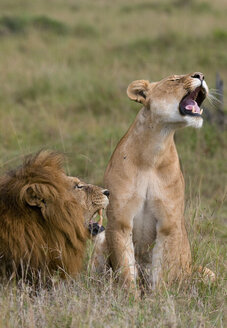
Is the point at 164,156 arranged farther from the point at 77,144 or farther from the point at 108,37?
the point at 108,37

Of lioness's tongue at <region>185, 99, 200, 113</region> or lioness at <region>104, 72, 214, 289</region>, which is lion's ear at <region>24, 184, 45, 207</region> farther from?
lioness's tongue at <region>185, 99, 200, 113</region>

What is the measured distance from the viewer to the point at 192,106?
146 inches

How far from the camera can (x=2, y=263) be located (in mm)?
3477

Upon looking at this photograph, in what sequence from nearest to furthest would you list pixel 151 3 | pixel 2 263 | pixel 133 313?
pixel 133 313, pixel 2 263, pixel 151 3

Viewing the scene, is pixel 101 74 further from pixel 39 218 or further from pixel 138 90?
pixel 39 218

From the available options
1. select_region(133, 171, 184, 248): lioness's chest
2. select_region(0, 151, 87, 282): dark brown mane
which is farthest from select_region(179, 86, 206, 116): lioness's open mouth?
select_region(0, 151, 87, 282): dark brown mane

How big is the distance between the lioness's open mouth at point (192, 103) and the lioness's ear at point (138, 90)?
0.79 feet

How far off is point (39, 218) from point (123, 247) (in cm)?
53

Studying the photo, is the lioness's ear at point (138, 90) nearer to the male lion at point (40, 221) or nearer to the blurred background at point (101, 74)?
the male lion at point (40, 221)

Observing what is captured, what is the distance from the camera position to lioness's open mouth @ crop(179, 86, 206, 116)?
3658mm

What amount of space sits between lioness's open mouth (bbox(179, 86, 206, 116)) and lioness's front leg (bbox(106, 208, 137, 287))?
665mm

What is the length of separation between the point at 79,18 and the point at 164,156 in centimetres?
1127

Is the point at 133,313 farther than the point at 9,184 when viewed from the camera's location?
No

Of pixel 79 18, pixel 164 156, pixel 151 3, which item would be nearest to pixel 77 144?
pixel 164 156
